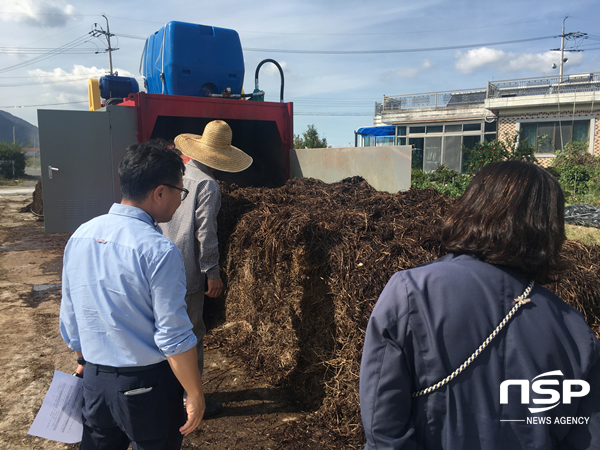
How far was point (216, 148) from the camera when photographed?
11.5 feet

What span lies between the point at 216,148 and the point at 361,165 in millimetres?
1751

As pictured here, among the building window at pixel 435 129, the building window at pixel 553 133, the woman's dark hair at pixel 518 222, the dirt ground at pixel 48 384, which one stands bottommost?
the dirt ground at pixel 48 384

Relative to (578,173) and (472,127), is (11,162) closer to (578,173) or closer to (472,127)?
(472,127)

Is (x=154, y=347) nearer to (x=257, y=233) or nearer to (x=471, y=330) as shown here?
(x=471, y=330)

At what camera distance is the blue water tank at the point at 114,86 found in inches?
243

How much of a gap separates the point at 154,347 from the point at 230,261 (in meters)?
2.31

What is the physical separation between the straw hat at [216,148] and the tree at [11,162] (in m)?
34.7

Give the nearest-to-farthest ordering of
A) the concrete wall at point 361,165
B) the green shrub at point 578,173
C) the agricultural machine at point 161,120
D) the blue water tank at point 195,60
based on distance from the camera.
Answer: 1. the concrete wall at point 361,165
2. the agricultural machine at point 161,120
3. the blue water tank at point 195,60
4. the green shrub at point 578,173

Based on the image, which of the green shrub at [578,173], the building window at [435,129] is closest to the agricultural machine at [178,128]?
the green shrub at [578,173]

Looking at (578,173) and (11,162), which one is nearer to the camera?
(578,173)

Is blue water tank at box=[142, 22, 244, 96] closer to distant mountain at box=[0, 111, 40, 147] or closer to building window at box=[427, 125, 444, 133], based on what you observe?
building window at box=[427, 125, 444, 133]

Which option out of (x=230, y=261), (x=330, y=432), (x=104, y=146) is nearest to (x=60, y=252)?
(x=104, y=146)

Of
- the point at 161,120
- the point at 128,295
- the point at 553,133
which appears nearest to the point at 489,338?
the point at 128,295

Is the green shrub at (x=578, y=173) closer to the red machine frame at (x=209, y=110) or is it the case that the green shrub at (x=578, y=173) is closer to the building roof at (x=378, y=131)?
the red machine frame at (x=209, y=110)
